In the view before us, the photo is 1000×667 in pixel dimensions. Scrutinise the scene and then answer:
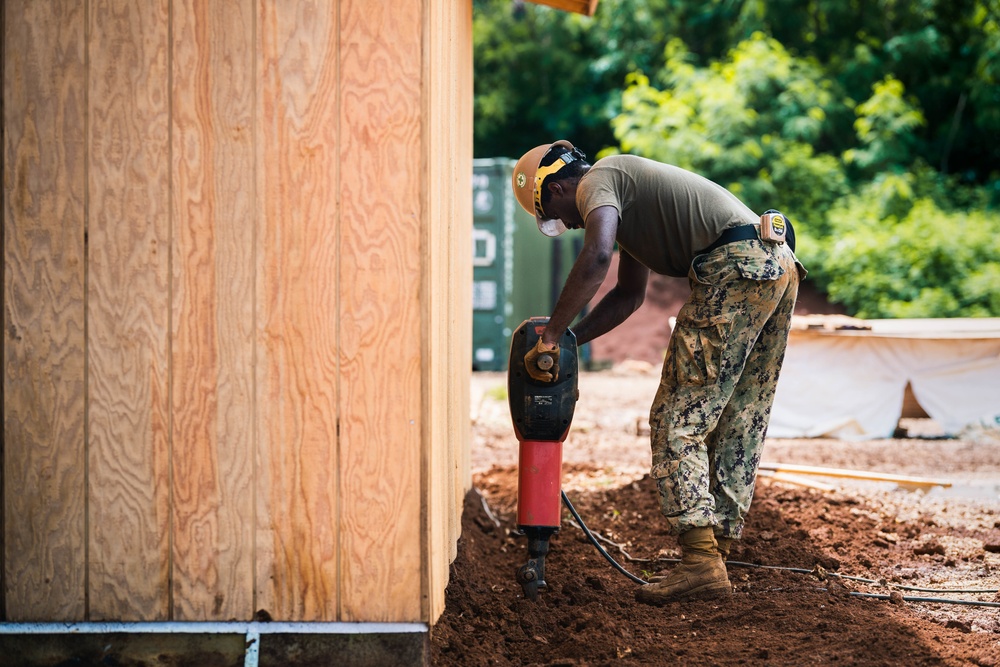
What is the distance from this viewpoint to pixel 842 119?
16.6 metres

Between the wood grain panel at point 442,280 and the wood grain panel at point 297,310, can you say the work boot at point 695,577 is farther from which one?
the wood grain panel at point 297,310

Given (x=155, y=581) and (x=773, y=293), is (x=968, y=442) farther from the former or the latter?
(x=155, y=581)

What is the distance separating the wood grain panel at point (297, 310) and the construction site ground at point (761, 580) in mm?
490

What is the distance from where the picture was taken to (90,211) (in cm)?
261

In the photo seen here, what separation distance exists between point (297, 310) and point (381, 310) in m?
0.24

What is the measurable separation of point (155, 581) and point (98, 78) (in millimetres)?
1464

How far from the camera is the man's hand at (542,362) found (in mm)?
3229

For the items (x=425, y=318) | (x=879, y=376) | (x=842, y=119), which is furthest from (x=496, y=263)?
(x=425, y=318)

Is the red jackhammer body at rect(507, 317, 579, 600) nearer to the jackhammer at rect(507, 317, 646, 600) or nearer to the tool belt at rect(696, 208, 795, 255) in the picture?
the jackhammer at rect(507, 317, 646, 600)

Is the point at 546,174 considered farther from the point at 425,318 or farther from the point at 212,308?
the point at 212,308

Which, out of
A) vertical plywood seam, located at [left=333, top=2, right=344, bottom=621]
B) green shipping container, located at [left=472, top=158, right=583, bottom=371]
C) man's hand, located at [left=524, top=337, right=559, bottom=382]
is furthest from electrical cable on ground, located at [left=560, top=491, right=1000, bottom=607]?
green shipping container, located at [left=472, top=158, right=583, bottom=371]

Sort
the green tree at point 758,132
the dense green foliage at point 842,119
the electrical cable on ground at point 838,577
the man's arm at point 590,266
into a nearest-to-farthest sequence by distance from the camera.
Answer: the man's arm at point 590,266 → the electrical cable on ground at point 838,577 → the dense green foliage at point 842,119 → the green tree at point 758,132

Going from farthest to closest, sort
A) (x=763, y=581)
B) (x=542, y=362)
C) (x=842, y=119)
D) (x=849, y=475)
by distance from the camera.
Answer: (x=842, y=119)
(x=849, y=475)
(x=763, y=581)
(x=542, y=362)

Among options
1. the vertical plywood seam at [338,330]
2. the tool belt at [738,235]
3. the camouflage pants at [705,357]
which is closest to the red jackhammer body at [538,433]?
the camouflage pants at [705,357]
